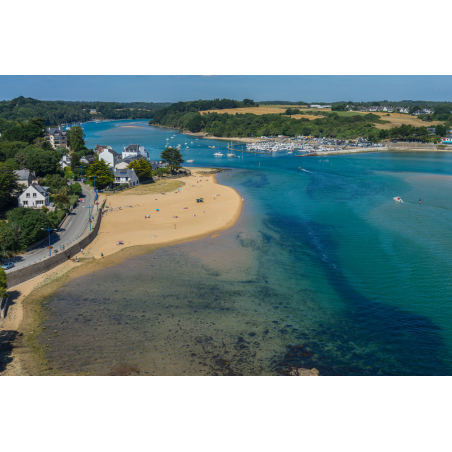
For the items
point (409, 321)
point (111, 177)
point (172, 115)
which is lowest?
point (409, 321)

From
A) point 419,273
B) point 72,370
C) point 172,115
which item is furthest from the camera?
point 172,115

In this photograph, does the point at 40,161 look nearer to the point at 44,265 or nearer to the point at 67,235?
the point at 67,235

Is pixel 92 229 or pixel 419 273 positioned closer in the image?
pixel 419 273

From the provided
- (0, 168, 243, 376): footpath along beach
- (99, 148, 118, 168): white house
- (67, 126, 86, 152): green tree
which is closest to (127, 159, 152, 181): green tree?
(0, 168, 243, 376): footpath along beach

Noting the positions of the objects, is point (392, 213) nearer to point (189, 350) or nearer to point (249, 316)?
point (249, 316)

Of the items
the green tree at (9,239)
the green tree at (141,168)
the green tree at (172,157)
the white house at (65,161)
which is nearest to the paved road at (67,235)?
the green tree at (9,239)

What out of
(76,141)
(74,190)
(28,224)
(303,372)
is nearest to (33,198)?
(74,190)

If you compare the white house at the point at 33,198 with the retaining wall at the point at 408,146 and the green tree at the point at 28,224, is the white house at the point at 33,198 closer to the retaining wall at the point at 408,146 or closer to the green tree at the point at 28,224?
the green tree at the point at 28,224

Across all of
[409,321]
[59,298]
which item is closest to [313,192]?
[409,321]
